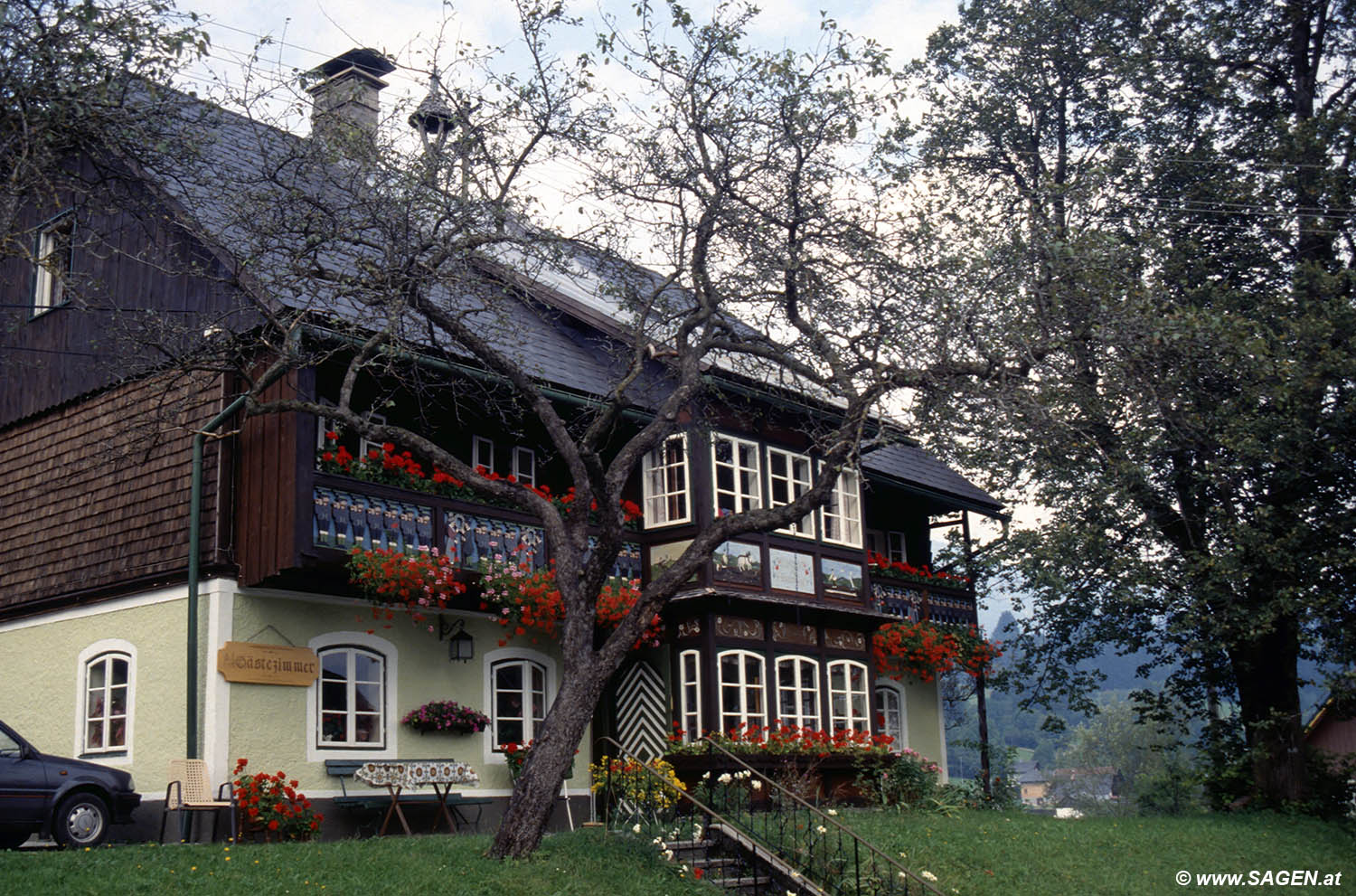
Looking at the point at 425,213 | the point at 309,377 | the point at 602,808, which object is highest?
the point at 425,213

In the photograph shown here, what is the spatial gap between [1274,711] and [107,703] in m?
17.0

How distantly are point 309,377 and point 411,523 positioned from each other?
208cm

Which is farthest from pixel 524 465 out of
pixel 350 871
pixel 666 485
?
pixel 350 871

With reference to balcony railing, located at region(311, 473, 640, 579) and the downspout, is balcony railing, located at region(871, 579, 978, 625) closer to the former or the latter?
balcony railing, located at region(311, 473, 640, 579)

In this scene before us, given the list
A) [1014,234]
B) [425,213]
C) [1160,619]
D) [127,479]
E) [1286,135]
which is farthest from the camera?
[1160,619]

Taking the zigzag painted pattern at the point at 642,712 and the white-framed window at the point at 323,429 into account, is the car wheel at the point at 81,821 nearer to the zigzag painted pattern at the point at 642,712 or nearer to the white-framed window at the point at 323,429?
the white-framed window at the point at 323,429

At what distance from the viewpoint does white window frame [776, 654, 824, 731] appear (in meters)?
19.7

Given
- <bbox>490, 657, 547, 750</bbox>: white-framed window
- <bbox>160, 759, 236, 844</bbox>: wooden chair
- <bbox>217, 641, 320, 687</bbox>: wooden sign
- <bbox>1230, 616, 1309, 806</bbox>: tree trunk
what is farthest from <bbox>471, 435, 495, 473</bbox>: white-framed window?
<bbox>1230, 616, 1309, 806</bbox>: tree trunk

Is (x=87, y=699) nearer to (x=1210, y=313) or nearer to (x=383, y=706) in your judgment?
(x=383, y=706)

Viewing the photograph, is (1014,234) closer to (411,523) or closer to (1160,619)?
(411,523)

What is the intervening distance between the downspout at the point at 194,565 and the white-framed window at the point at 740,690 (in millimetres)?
7023

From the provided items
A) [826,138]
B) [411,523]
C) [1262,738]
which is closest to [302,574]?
[411,523]

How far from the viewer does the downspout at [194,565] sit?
14.4 meters

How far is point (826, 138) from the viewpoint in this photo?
13.6 metres
